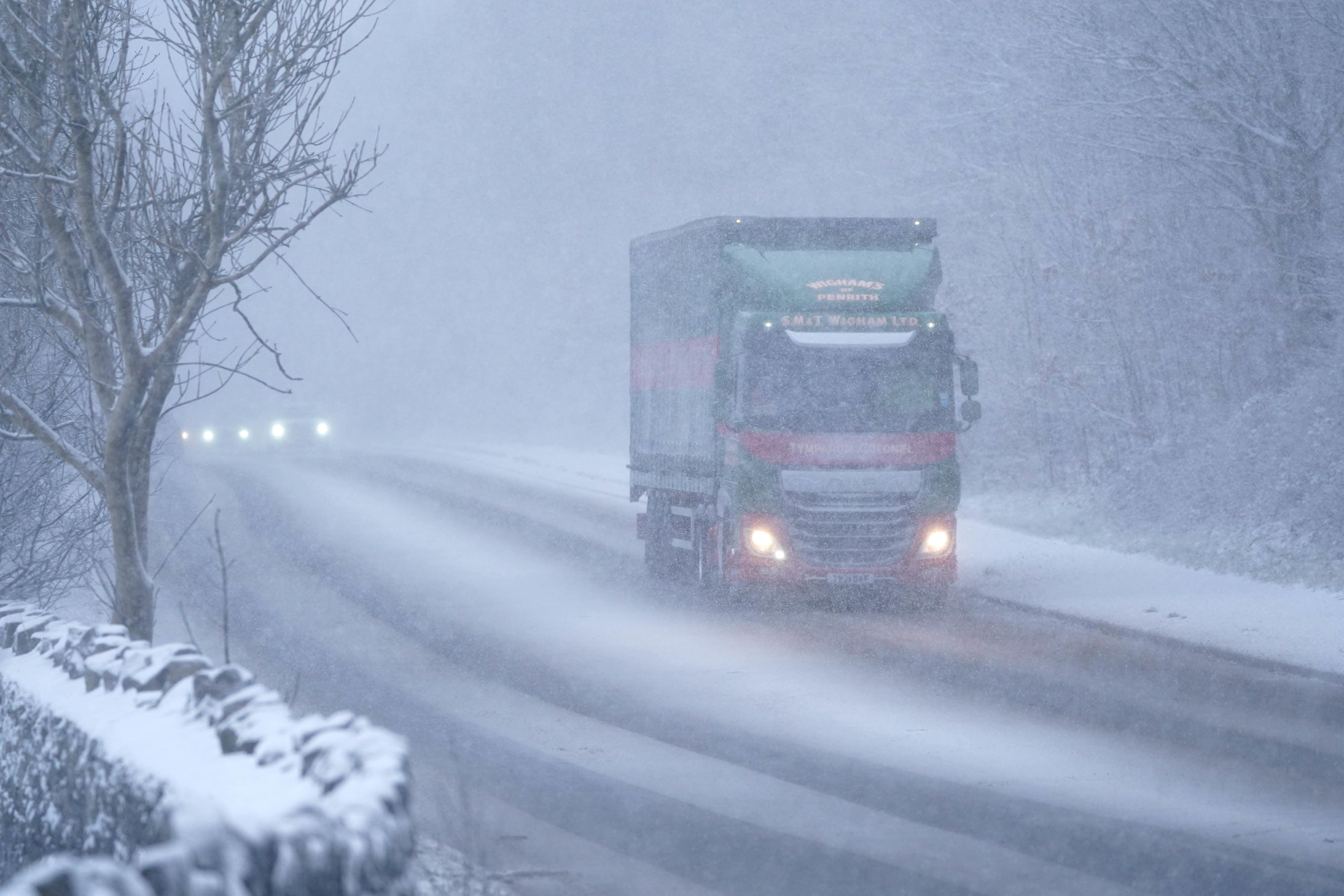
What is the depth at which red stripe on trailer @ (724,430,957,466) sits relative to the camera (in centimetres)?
1482

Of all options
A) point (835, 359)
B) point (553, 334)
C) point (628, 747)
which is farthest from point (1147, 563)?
point (553, 334)

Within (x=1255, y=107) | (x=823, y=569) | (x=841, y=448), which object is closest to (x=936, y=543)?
(x=823, y=569)

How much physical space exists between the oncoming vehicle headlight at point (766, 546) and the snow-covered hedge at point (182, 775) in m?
8.58

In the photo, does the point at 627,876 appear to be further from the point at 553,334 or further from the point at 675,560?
Answer: the point at 553,334

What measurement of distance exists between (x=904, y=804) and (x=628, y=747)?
2.32 m

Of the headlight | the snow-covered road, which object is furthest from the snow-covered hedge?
the headlight

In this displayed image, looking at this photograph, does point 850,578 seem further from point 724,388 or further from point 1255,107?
point 1255,107

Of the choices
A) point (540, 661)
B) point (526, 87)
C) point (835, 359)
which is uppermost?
point (526, 87)

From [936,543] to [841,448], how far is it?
5.16 feet

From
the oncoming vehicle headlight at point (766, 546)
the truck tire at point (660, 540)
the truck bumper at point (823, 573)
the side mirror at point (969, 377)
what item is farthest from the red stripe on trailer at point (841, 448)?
the truck tire at point (660, 540)

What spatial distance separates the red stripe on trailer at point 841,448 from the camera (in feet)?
48.6

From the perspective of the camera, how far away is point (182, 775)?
4758 mm

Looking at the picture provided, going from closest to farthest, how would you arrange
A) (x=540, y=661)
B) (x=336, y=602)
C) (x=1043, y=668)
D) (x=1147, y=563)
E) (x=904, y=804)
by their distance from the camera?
(x=904, y=804) < (x=1043, y=668) < (x=540, y=661) < (x=336, y=602) < (x=1147, y=563)

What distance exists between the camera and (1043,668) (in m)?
12.0
